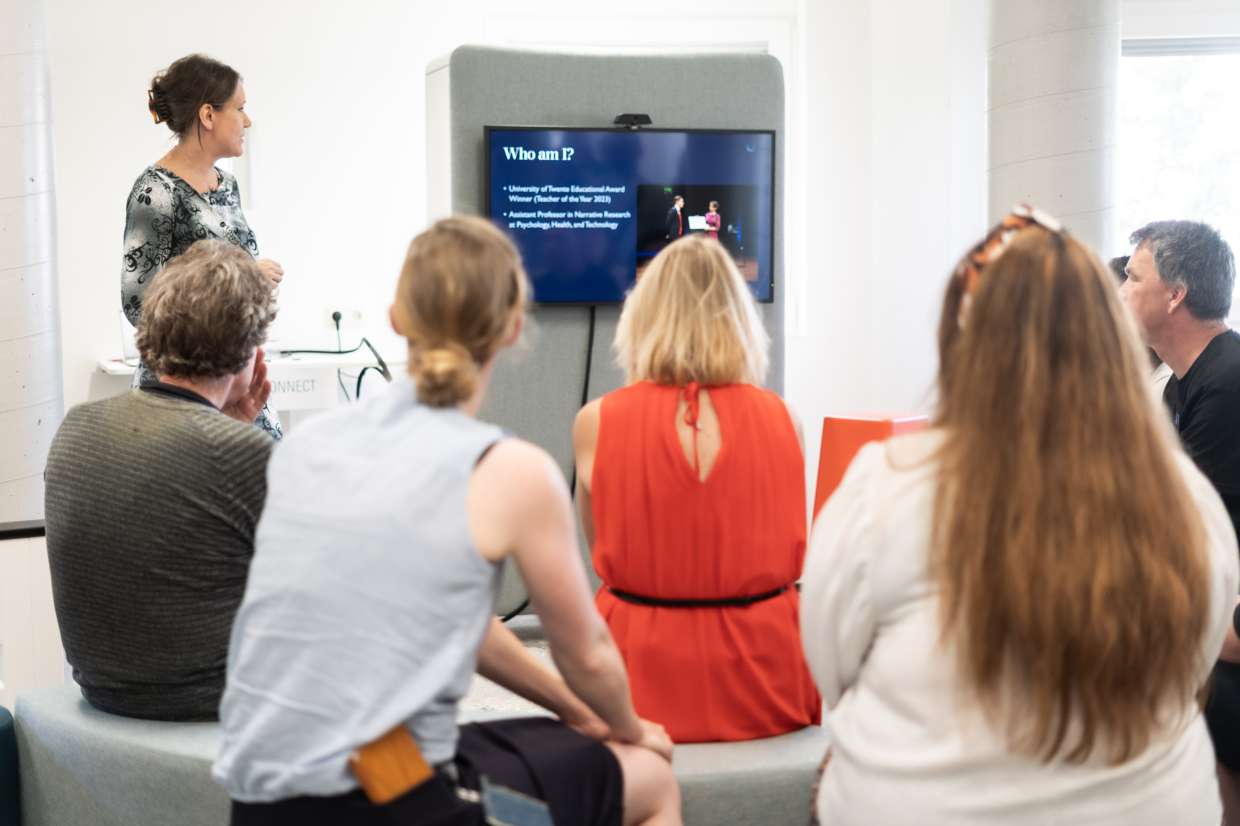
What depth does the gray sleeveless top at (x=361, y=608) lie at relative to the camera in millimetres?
1444

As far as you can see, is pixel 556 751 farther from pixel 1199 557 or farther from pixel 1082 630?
pixel 1199 557

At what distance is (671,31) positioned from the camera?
6.46 m

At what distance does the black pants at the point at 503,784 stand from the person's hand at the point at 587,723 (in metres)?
A: 0.04

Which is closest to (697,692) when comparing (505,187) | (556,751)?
(556,751)

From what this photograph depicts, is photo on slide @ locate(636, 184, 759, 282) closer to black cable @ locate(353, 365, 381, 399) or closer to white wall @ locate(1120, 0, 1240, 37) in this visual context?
black cable @ locate(353, 365, 381, 399)

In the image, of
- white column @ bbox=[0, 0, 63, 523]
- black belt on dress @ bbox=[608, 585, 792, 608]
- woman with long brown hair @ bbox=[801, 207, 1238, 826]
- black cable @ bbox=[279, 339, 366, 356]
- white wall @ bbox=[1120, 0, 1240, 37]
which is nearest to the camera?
woman with long brown hair @ bbox=[801, 207, 1238, 826]

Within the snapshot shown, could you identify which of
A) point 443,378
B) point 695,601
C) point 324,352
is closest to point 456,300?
point 443,378

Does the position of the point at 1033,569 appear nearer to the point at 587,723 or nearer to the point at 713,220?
the point at 587,723

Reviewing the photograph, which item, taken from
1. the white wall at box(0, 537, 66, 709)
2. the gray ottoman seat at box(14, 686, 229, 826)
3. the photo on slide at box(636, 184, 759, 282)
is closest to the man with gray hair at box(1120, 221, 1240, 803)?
the photo on slide at box(636, 184, 759, 282)

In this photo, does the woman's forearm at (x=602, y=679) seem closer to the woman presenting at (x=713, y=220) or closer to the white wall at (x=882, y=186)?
the woman presenting at (x=713, y=220)

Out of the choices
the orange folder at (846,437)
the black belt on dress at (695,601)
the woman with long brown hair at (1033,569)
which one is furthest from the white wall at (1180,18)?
the woman with long brown hair at (1033,569)

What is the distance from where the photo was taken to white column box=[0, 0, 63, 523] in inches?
173

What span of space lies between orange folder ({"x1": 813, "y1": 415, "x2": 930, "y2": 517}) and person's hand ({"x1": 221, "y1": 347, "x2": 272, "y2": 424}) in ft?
4.75

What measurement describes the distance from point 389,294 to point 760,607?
14.1 ft
